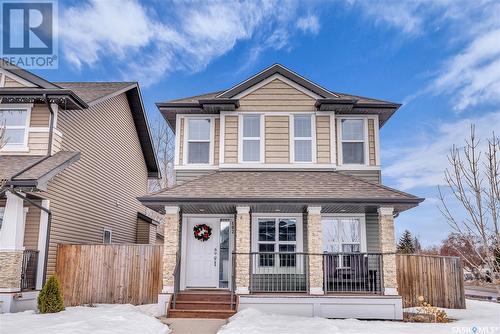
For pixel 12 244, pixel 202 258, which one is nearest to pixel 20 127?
pixel 12 244

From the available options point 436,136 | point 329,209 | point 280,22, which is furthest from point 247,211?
point 436,136

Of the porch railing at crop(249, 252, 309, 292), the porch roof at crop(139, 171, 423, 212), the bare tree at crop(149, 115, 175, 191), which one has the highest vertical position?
the bare tree at crop(149, 115, 175, 191)

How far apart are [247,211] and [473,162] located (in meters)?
6.51

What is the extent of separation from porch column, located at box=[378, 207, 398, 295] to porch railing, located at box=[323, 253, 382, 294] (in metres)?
0.35

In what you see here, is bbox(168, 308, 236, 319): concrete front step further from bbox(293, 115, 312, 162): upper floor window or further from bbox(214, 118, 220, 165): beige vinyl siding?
bbox(293, 115, 312, 162): upper floor window

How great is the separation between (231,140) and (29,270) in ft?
22.4

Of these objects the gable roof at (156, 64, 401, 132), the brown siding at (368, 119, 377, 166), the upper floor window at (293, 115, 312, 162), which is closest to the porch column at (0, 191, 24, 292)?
the gable roof at (156, 64, 401, 132)

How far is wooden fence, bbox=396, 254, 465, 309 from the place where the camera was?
12717 mm

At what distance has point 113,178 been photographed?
55.7 feet

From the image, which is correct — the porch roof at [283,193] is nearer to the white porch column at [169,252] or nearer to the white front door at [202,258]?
the white porch column at [169,252]

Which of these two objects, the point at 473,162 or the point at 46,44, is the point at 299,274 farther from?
the point at 46,44

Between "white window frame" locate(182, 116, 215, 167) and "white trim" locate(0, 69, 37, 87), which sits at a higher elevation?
"white trim" locate(0, 69, 37, 87)

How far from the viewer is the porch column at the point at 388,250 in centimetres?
1081

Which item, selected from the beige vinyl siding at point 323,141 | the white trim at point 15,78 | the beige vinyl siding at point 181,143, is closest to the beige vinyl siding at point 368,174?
the beige vinyl siding at point 323,141
